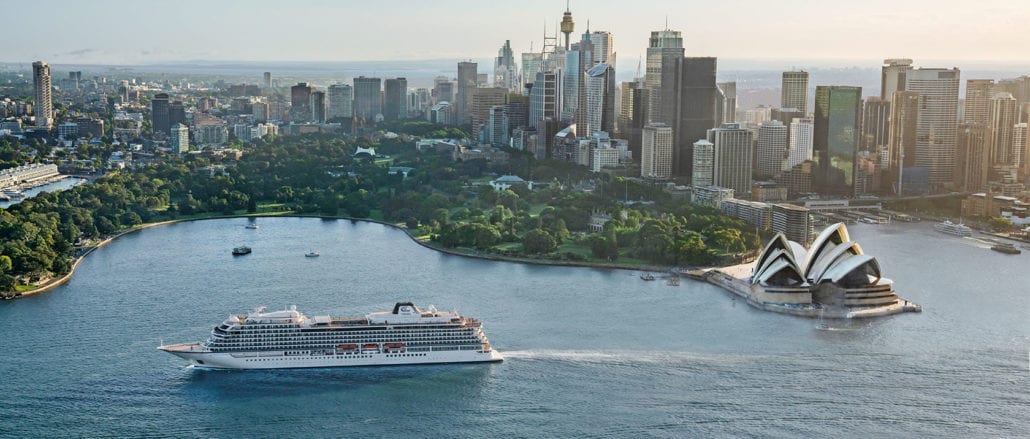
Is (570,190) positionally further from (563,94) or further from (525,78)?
(525,78)

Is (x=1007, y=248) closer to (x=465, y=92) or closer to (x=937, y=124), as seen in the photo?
(x=937, y=124)

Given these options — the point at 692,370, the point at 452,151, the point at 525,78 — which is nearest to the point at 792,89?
the point at 452,151

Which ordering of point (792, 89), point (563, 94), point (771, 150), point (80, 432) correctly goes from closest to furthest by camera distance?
1. point (80, 432)
2. point (771, 150)
3. point (792, 89)
4. point (563, 94)

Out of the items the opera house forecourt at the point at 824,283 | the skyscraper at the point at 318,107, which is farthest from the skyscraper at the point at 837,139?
the skyscraper at the point at 318,107

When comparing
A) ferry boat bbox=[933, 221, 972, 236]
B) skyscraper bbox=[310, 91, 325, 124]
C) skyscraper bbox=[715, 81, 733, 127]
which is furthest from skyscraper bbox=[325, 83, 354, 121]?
ferry boat bbox=[933, 221, 972, 236]

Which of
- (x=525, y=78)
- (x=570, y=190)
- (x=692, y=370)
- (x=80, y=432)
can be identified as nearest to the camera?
(x=80, y=432)

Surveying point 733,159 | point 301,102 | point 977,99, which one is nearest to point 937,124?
point 977,99

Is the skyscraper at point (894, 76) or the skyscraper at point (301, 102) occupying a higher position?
the skyscraper at point (894, 76)

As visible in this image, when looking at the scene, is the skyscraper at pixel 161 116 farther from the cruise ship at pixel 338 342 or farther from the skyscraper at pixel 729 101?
the cruise ship at pixel 338 342
